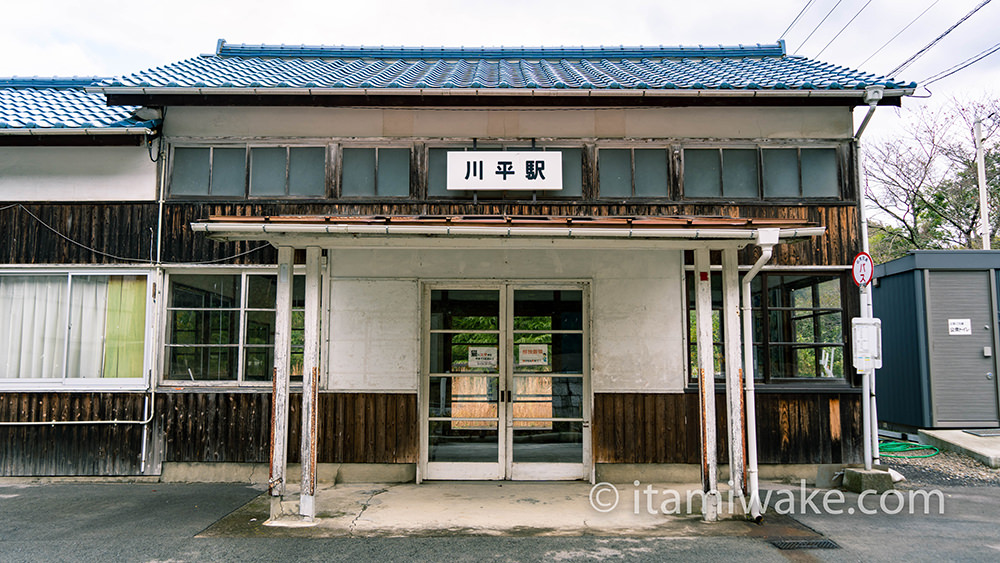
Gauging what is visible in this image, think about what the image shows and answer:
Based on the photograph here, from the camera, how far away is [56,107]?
8359 mm

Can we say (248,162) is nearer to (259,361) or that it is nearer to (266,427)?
(259,361)

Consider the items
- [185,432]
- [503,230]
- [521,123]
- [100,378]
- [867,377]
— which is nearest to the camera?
[503,230]

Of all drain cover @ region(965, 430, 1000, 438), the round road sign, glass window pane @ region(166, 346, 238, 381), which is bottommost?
drain cover @ region(965, 430, 1000, 438)

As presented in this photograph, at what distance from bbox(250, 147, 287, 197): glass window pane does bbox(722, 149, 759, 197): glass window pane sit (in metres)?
5.08

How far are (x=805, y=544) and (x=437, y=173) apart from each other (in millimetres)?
5127

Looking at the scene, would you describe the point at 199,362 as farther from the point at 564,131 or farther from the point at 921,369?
the point at 921,369

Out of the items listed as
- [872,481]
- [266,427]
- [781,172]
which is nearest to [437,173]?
[266,427]

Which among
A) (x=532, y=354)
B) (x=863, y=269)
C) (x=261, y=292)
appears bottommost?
(x=532, y=354)

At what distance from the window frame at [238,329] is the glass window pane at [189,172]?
2.99ft

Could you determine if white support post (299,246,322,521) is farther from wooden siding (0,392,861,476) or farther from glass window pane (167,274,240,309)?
glass window pane (167,274,240,309)

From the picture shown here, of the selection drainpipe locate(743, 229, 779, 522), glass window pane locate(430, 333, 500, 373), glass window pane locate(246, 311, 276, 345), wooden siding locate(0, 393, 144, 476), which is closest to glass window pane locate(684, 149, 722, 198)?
drainpipe locate(743, 229, 779, 522)

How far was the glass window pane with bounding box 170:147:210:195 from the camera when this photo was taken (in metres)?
7.62

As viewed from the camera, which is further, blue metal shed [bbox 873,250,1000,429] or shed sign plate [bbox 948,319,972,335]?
shed sign plate [bbox 948,319,972,335]

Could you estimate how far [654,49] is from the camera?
10523mm
